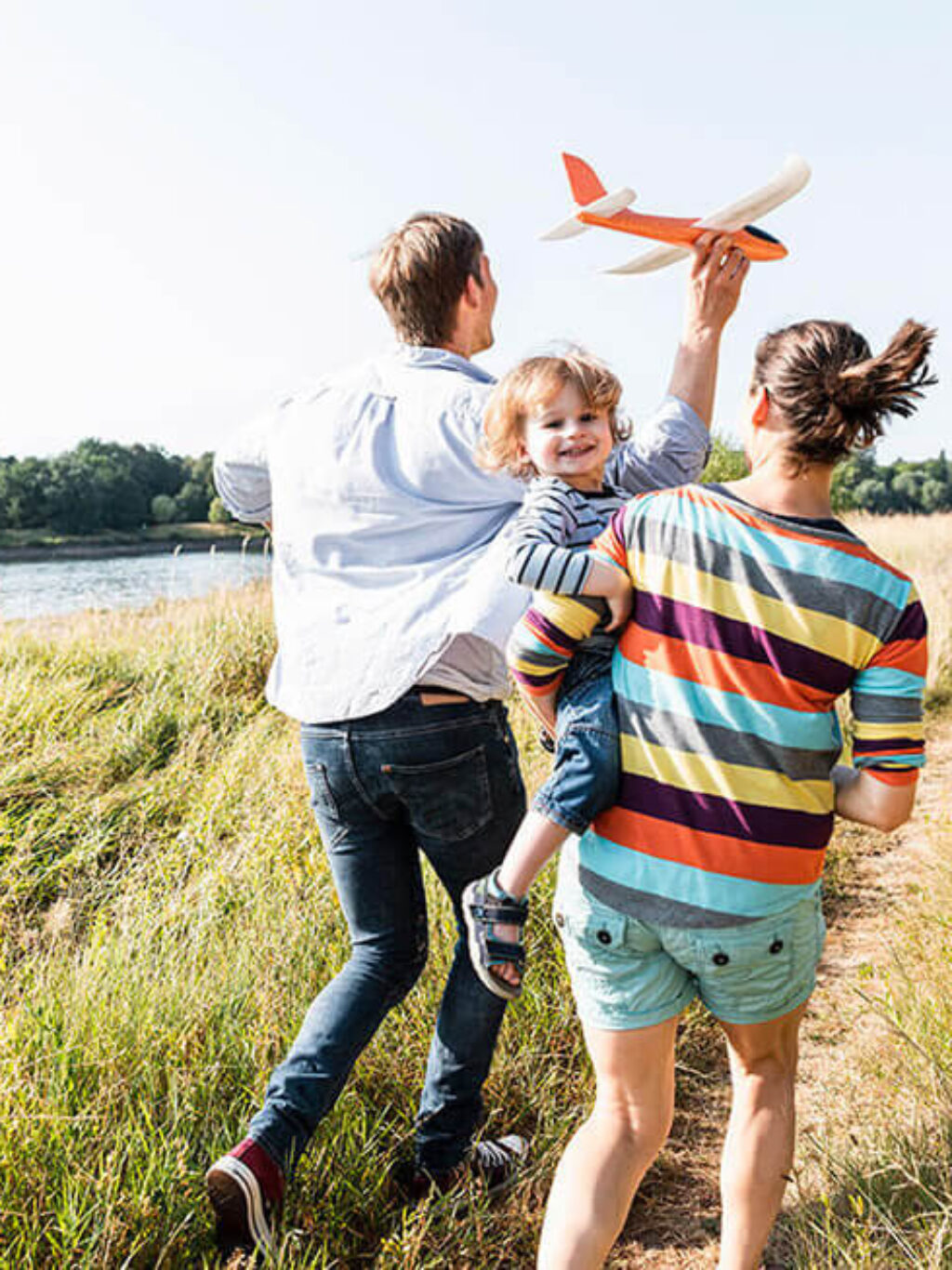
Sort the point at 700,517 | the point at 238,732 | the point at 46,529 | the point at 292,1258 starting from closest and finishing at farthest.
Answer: the point at 700,517 → the point at 292,1258 → the point at 238,732 → the point at 46,529

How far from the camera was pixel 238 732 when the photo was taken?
6.13 metres

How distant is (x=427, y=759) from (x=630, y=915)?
58cm

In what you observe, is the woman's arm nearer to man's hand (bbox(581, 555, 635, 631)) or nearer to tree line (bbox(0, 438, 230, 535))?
man's hand (bbox(581, 555, 635, 631))

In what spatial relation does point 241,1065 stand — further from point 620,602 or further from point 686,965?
point 620,602

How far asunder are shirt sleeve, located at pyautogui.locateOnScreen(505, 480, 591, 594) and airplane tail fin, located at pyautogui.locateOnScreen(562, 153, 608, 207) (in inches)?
24.0

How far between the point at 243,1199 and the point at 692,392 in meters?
1.75

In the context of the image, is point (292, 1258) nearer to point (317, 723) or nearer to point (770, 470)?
point (317, 723)

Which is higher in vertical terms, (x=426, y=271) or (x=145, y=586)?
(x=426, y=271)

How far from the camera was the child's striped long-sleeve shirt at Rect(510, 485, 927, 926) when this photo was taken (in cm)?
156

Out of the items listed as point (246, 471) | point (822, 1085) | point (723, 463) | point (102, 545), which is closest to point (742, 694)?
point (246, 471)

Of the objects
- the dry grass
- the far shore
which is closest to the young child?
the dry grass

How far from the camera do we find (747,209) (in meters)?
1.89

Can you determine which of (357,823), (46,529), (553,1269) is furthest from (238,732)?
(46,529)

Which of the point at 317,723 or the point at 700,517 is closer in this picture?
the point at 700,517
